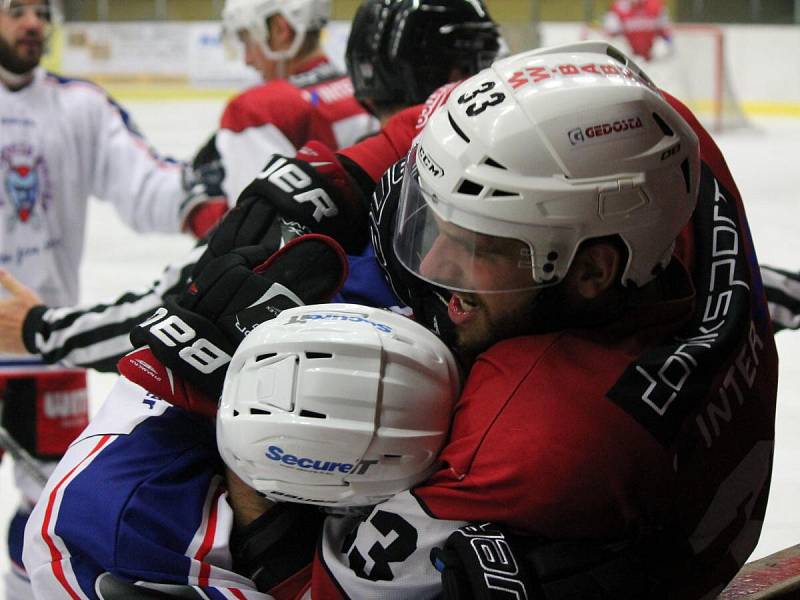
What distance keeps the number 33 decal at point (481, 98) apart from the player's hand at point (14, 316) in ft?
3.38

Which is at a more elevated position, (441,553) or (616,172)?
(616,172)

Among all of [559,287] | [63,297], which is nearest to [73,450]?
[559,287]

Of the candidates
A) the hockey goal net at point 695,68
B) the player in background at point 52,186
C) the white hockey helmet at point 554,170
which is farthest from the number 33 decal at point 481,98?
the hockey goal net at point 695,68

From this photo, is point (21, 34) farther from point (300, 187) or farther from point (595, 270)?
point (595, 270)

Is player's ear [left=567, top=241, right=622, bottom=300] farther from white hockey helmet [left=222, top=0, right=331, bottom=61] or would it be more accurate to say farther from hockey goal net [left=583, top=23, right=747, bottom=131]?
hockey goal net [left=583, top=23, right=747, bottom=131]

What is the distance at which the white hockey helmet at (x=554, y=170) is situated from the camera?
1090mm

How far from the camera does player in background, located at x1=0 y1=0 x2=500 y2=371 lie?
6.26 feet

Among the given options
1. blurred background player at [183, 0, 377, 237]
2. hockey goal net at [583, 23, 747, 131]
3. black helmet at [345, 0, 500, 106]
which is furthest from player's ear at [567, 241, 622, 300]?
hockey goal net at [583, 23, 747, 131]

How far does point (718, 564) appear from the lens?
1.20 m

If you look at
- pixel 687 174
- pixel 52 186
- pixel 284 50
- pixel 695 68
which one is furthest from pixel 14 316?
pixel 695 68

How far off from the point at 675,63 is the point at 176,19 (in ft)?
21.7

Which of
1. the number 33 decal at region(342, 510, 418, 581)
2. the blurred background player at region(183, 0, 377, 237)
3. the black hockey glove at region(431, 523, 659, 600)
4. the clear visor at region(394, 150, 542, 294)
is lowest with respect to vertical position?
the blurred background player at region(183, 0, 377, 237)

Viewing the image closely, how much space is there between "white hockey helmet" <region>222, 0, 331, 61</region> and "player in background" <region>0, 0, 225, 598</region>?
0.39m

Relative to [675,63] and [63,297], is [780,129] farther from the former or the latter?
[63,297]
